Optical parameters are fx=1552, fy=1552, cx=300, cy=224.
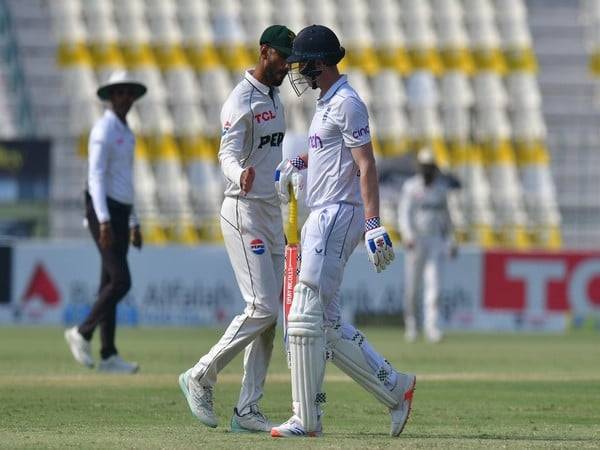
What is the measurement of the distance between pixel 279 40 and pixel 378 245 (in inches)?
54.7

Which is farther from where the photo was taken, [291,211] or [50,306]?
[50,306]

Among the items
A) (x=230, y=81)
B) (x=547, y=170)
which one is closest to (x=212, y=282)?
(x=547, y=170)

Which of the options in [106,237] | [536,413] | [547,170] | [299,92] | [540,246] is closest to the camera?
[299,92]

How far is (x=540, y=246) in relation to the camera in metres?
23.8

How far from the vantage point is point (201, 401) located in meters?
7.97

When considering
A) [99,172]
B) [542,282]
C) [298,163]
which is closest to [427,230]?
[542,282]

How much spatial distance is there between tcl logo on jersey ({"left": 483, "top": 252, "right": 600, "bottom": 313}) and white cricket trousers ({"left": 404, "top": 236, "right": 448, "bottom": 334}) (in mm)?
2921

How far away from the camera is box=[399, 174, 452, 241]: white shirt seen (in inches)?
733

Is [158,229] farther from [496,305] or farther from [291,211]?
[291,211]

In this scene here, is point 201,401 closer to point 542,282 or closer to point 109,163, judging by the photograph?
point 109,163

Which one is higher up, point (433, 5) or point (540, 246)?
point (433, 5)

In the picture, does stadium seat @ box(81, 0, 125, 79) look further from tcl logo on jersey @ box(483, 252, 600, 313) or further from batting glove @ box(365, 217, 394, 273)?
batting glove @ box(365, 217, 394, 273)

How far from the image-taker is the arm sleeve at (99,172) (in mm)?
11695

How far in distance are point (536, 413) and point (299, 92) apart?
2647 mm
